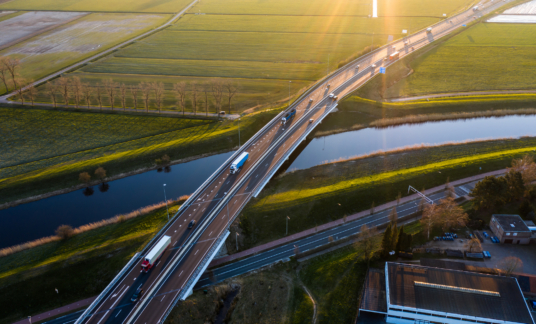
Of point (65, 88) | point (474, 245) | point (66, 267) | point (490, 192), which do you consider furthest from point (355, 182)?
point (65, 88)

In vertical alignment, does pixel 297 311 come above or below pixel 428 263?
below

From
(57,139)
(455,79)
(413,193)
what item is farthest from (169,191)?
(455,79)

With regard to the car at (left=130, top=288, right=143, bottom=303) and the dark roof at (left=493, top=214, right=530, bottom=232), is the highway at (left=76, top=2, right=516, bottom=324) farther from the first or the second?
the dark roof at (left=493, top=214, right=530, bottom=232)

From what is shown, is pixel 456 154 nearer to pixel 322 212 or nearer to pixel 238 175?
pixel 322 212

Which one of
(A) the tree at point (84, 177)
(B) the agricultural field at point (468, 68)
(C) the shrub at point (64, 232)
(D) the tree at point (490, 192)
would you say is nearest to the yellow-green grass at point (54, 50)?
(A) the tree at point (84, 177)

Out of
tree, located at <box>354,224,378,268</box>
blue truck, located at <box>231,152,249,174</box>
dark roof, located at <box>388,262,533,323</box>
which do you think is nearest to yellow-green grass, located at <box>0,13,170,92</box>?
blue truck, located at <box>231,152,249,174</box>

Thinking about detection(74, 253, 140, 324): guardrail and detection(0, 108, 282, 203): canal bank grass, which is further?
detection(0, 108, 282, 203): canal bank grass

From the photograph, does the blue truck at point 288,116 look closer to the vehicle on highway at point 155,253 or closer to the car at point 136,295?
the vehicle on highway at point 155,253

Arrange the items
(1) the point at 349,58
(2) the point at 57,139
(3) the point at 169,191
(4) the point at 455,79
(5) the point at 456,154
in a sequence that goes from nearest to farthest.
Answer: (3) the point at 169,191
(5) the point at 456,154
(2) the point at 57,139
(4) the point at 455,79
(1) the point at 349,58
